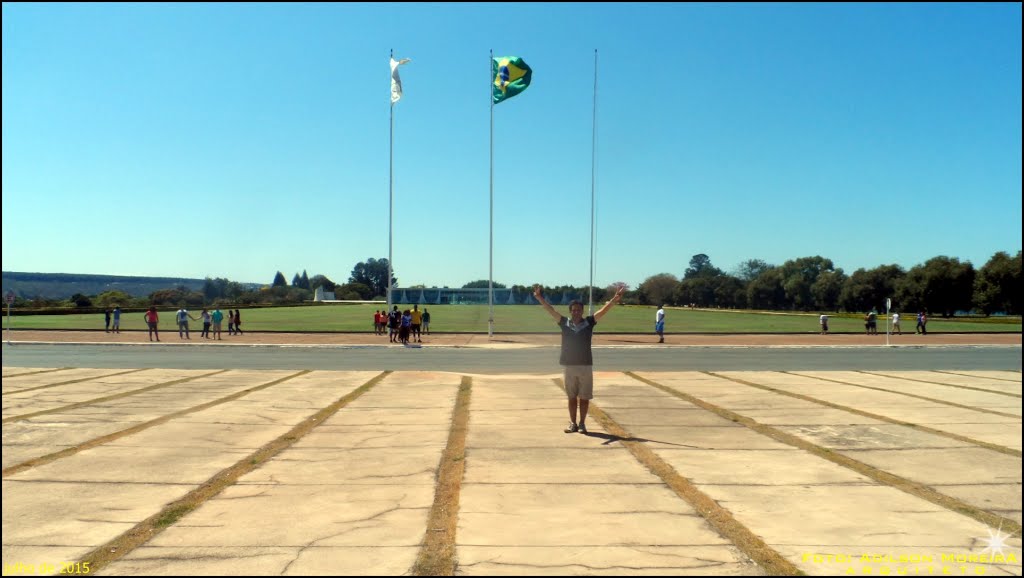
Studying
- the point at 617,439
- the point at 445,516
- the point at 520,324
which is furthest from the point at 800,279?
the point at 445,516

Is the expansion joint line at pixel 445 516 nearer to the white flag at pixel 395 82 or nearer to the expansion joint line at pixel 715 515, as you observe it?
the expansion joint line at pixel 715 515

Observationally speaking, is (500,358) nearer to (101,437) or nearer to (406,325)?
(406,325)

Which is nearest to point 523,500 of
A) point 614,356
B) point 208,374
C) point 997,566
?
point 997,566

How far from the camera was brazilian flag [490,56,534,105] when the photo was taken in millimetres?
33125

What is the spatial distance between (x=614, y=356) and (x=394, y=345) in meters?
9.91

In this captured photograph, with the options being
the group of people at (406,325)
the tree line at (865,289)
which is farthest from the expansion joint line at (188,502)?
the tree line at (865,289)

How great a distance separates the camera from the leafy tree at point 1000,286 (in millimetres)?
72375

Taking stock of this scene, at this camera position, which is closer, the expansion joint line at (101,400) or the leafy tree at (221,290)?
the expansion joint line at (101,400)

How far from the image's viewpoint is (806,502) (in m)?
5.48

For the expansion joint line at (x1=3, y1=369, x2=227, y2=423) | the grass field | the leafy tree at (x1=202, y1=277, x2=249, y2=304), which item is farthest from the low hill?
the expansion joint line at (x1=3, y1=369, x2=227, y2=423)

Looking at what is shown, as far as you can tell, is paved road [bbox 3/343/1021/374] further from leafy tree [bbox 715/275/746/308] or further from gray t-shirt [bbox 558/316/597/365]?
leafy tree [bbox 715/275/746/308]

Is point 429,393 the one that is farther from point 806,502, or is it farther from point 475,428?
point 806,502

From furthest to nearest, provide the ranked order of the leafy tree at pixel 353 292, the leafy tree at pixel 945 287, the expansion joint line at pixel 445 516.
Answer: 1. the leafy tree at pixel 353 292
2. the leafy tree at pixel 945 287
3. the expansion joint line at pixel 445 516

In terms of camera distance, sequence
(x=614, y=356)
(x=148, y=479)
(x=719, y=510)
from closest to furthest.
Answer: (x=719, y=510), (x=148, y=479), (x=614, y=356)
